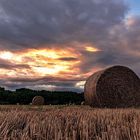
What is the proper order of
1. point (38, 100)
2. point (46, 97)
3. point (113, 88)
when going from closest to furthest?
point (113, 88)
point (38, 100)
point (46, 97)

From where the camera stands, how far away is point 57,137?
385 centimetres

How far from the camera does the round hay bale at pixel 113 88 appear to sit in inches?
511

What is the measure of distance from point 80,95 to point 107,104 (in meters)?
6.35

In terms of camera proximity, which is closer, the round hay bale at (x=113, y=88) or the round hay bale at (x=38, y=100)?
the round hay bale at (x=113, y=88)

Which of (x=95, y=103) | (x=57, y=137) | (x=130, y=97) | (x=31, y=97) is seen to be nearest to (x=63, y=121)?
(x=57, y=137)

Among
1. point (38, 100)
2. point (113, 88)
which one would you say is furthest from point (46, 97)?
point (113, 88)

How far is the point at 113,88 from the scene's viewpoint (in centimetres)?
1358

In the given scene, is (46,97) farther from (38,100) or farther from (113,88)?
(113,88)

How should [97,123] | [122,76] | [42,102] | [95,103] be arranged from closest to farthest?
1. [97,123]
2. [95,103]
3. [122,76]
4. [42,102]

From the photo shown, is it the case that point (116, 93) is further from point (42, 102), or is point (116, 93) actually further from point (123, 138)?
point (123, 138)

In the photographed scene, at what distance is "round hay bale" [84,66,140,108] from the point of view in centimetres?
1298

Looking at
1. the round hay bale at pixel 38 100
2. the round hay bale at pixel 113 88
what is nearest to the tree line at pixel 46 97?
the round hay bale at pixel 38 100

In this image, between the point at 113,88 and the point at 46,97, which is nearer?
the point at 113,88

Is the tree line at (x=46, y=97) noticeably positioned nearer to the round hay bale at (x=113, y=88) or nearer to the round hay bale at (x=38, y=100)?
the round hay bale at (x=38, y=100)
